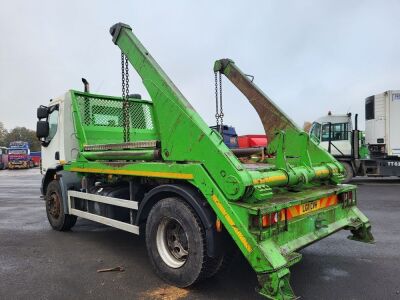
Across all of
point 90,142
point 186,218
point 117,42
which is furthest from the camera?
point 90,142

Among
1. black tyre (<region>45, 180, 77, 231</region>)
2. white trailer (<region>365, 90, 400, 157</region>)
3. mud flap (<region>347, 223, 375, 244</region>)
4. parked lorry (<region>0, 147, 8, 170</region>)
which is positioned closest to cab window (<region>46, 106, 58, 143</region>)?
black tyre (<region>45, 180, 77, 231</region>)

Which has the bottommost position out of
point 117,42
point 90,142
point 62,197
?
point 62,197

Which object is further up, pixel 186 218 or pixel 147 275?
pixel 186 218

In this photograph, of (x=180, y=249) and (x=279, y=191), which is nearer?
(x=180, y=249)

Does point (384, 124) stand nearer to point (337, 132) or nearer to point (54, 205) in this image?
point (337, 132)

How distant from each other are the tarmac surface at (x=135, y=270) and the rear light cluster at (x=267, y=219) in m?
0.81

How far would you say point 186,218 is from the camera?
373 centimetres

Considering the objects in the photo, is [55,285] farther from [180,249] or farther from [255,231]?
[255,231]

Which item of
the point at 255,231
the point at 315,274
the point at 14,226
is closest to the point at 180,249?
the point at 255,231

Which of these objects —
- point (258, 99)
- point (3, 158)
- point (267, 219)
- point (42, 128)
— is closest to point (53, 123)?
point (42, 128)

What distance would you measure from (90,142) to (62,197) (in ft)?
3.53

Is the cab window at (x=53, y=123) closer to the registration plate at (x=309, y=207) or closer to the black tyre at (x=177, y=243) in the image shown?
the black tyre at (x=177, y=243)

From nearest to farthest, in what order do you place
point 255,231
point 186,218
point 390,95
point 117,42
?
1. point 255,231
2. point 186,218
3. point 117,42
4. point 390,95

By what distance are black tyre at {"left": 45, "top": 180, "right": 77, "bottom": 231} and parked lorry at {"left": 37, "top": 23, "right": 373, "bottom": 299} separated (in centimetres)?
48
